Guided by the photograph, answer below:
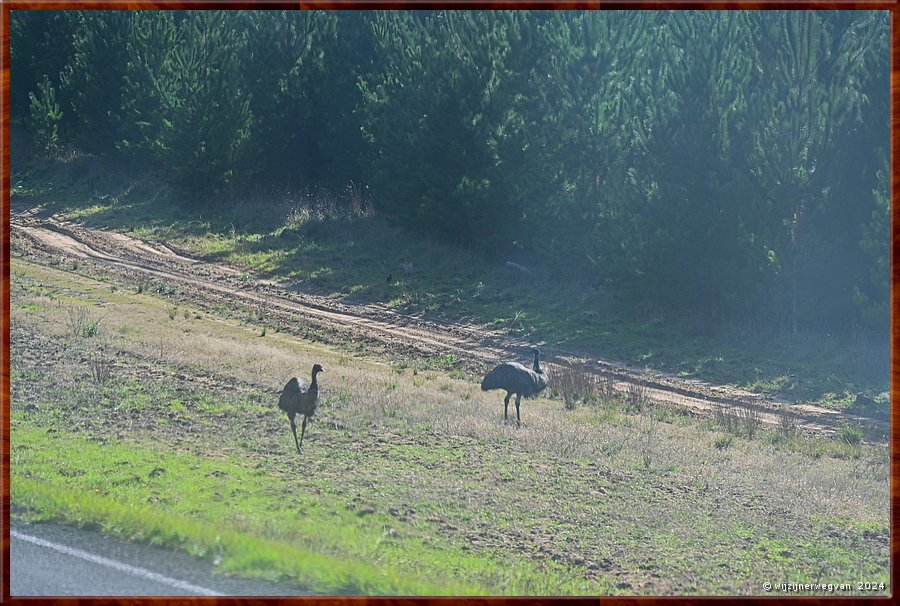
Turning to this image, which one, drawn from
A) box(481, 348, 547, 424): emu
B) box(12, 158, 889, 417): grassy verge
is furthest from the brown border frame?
box(12, 158, 889, 417): grassy verge

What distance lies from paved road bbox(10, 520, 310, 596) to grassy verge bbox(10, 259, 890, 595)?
0.70 feet

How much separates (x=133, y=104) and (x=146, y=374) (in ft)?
52.6

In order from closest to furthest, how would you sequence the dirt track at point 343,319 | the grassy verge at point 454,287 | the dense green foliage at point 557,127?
the dirt track at point 343,319 → the dense green foliage at point 557,127 → the grassy verge at point 454,287

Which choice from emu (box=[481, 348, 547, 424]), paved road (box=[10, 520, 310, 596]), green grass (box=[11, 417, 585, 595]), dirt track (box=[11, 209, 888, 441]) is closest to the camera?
paved road (box=[10, 520, 310, 596])

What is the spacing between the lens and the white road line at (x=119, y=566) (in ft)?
22.4

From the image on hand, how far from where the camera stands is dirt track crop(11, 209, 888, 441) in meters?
19.9

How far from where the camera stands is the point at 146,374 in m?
15.4

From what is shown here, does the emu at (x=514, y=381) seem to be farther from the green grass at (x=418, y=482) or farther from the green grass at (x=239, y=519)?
the green grass at (x=239, y=519)

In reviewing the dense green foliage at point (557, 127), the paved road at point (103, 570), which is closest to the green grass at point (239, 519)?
the paved road at point (103, 570)

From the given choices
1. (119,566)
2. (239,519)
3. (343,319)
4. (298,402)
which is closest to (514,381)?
(298,402)

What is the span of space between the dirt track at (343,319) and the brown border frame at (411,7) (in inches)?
462

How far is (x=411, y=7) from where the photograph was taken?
7.66m

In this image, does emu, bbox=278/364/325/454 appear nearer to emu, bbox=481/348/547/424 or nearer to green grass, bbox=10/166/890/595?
green grass, bbox=10/166/890/595

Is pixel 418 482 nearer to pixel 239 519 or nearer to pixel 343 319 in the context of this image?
pixel 239 519
